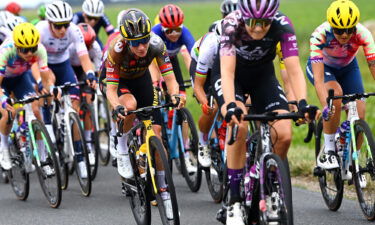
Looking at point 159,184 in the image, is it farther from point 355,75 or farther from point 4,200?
point 4,200

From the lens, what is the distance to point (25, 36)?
32.6ft

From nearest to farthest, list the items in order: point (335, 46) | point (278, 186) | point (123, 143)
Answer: point (278, 186), point (123, 143), point (335, 46)

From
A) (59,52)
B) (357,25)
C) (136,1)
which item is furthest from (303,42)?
(136,1)

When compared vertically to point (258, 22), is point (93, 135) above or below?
below

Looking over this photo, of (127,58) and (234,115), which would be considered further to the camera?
(127,58)

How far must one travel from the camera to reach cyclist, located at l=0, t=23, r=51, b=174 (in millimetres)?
9953

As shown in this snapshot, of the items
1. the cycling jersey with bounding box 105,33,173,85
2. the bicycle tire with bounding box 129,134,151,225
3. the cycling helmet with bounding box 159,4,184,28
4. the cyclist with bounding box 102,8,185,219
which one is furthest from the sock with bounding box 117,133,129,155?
the cycling helmet with bounding box 159,4,184,28

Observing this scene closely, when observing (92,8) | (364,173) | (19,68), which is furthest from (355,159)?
(92,8)

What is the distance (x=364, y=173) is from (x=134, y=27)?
2726 mm

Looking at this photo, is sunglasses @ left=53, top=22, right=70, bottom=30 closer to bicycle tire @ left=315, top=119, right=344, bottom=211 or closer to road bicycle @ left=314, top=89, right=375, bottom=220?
bicycle tire @ left=315, top=119, right=344, bottom=211

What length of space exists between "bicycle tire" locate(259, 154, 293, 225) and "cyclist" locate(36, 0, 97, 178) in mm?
4756

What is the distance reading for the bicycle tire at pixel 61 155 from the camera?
10.9 meters

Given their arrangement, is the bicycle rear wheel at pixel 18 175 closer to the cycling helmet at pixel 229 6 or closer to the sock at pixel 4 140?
the sock at pixel 4 140

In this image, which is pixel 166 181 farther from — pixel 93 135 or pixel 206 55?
pixel 93 135
